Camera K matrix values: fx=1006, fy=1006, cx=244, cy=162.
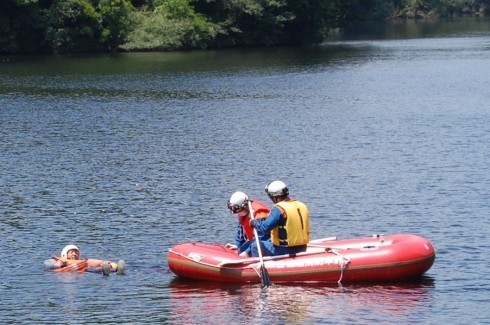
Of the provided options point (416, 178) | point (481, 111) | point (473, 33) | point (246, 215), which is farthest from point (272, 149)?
point (473, 33)

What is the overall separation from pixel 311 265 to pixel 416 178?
1362 cm

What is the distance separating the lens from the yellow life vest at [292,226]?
72.6ft

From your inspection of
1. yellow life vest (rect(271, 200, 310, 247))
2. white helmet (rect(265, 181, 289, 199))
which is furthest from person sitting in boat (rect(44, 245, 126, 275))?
white helmet (rect(265, 181, 289, 199))

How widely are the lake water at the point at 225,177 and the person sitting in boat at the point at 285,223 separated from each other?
95 cm

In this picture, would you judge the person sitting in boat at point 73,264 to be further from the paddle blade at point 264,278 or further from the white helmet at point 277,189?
the white helmet at point 277,189


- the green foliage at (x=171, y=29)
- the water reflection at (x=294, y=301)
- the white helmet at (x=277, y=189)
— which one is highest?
the green foliage at (x=171, y=29)

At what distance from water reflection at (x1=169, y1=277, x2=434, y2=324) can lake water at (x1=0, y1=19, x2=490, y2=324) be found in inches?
1.9

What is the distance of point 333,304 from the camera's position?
21.1 m

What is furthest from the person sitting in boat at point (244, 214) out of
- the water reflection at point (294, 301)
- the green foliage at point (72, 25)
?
the green foliage at point (72, 25)

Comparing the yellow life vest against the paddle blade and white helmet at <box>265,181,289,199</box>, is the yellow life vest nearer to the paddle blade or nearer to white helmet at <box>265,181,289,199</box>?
white helmet at <box>265,181,289,199</box>

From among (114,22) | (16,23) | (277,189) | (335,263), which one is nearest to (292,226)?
(277,189)

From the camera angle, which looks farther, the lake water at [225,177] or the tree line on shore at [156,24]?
the tree line on shore at [156,24]

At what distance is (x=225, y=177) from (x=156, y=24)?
60685 millimetres

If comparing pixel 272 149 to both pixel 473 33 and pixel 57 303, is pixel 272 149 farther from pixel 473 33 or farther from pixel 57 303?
pixel 473 33
